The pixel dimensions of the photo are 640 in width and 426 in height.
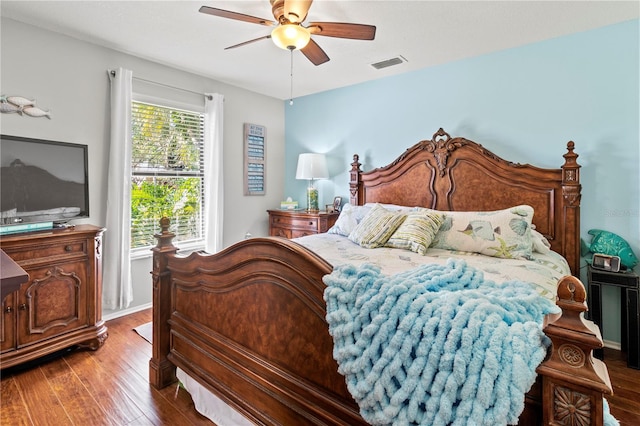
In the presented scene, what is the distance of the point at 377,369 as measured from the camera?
969 millimetres

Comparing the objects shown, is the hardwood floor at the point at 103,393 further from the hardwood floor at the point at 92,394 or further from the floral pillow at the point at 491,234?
the floral pillow at the point at 491,234

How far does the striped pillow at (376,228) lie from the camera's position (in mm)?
2689

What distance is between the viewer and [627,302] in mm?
2352

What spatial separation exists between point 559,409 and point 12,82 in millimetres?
3749

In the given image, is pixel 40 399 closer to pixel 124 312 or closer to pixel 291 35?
pixel 124 312

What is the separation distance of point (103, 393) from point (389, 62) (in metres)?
3.59

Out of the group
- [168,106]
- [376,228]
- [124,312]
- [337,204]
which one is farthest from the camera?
[337,204]

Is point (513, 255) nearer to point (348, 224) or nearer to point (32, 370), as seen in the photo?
point (348, 224)

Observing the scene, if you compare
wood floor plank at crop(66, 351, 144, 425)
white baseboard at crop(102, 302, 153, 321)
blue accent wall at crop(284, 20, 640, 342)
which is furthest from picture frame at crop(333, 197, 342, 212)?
wood floor plank at crop(66, 351, 144, 425)

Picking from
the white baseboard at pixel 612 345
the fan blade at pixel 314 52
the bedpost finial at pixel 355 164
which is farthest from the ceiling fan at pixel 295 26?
the white baseboard at pixel 612 345

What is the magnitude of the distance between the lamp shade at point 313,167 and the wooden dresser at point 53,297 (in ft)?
7.44

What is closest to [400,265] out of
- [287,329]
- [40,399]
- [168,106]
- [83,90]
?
[287,329]

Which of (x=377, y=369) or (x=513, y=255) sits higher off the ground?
(x=513, y=255)

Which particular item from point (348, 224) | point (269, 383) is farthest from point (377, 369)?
point (348, 224)
